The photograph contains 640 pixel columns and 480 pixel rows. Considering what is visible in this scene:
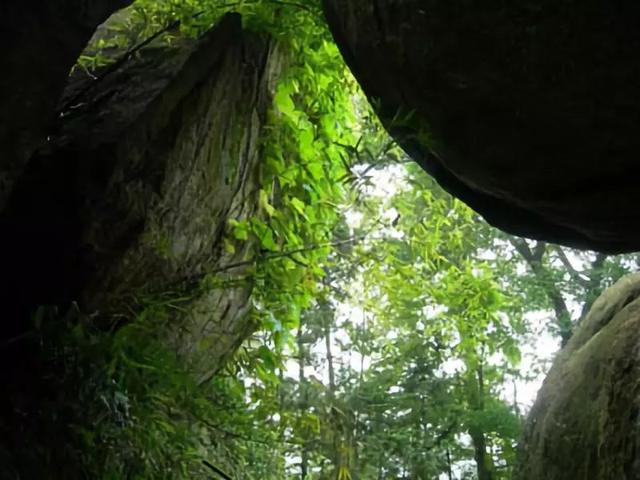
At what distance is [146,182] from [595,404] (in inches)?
66.6

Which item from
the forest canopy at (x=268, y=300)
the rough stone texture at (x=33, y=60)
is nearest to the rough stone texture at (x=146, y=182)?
the forest canopy at (x=268, y=300)

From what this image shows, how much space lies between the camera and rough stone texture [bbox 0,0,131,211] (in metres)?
1.62

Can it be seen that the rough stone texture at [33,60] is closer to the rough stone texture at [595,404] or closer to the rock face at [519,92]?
the rock face at [519,92]

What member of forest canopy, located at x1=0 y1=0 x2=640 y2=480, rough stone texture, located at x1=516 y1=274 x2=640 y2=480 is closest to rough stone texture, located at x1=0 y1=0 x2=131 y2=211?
forest canopy, located at x1=0 y1=0 x2=640 y2=480

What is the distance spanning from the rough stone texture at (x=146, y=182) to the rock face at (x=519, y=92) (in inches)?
21.6

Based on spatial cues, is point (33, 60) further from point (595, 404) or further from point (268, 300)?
point (595, 404)

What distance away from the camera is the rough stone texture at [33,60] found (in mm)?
1619

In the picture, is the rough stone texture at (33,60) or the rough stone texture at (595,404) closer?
the rough stone texture at (33,60)

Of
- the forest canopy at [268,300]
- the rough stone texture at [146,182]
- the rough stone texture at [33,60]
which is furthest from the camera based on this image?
the rough stone texture at [146,182]

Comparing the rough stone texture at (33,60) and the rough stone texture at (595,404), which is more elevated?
the rough stone texture at (33,60)

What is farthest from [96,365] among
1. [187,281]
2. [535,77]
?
[535,77]

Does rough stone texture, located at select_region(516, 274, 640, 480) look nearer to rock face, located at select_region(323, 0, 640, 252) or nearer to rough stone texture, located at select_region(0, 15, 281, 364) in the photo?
rock face, located at select_region(323, 0, 640, 252)

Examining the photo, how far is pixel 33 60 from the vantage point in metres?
1.65

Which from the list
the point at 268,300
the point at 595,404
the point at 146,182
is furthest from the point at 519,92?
the point at 595,404
